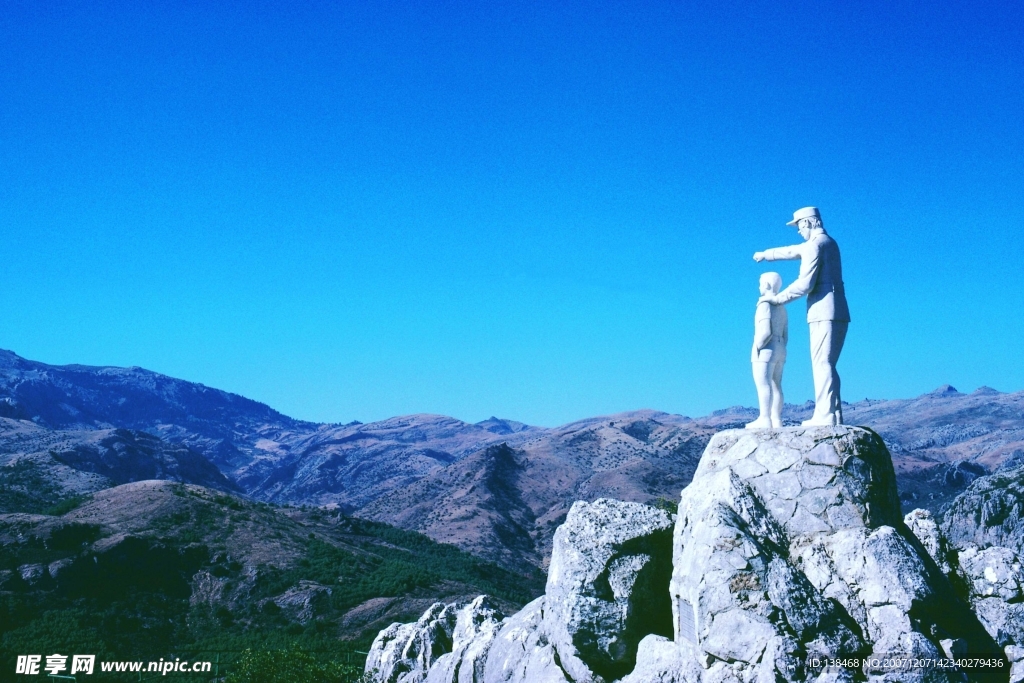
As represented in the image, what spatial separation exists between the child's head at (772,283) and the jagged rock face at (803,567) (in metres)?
2.98

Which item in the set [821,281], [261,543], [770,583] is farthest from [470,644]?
[261,543]

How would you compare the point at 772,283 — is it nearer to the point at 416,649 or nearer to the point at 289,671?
the point at 416,649

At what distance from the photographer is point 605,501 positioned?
17.9 meters

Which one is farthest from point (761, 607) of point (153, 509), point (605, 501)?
point (153, 509)

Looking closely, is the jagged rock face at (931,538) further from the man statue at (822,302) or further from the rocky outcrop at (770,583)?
the man statue at (822,302)

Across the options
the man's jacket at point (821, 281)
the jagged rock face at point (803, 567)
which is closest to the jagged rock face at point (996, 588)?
the jagged rock face at point (803, 567)

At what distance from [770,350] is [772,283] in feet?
4.46

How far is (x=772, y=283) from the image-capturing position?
17.7 meters

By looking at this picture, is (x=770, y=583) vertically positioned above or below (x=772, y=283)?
below

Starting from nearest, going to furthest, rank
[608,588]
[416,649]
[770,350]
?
[608,588], [770,350], [416,649]

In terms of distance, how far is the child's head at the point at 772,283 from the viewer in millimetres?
17656

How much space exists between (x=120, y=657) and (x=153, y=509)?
24815mm

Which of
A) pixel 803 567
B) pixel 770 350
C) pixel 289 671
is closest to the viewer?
pixel 803 567

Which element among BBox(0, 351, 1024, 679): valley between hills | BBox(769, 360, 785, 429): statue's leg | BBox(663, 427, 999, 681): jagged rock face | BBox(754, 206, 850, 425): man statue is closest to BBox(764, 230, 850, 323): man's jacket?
BBox(754, 206, 850, 425): man statue
